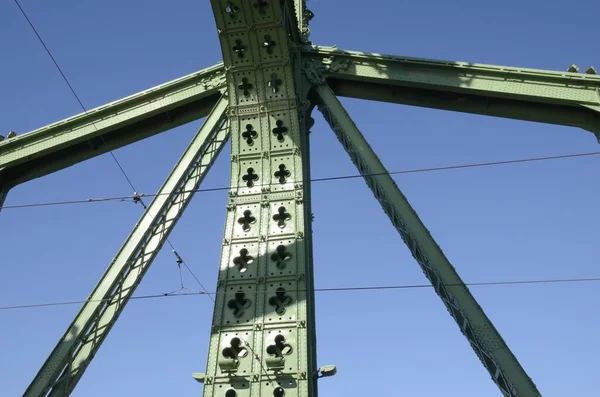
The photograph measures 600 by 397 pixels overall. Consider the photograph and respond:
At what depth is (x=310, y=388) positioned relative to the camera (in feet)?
40.8

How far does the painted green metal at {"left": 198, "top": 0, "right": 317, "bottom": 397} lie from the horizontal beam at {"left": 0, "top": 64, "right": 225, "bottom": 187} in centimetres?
107

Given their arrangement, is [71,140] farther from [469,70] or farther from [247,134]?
[469,70]

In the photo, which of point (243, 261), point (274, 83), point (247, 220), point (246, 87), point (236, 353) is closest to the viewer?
point (236, 353)

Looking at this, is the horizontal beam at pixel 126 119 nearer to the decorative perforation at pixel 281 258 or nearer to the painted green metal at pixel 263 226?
the painted green metal at pixel 263 226

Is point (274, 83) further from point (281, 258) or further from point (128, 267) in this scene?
point (128, 267)

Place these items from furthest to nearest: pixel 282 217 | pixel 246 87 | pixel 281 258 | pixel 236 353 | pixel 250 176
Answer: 1. pixel 246 87
2. pixel 250 176
3. pixel 282 217
4. pixel 281 258
5. pixel 236 353

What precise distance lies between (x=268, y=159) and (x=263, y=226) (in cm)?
171

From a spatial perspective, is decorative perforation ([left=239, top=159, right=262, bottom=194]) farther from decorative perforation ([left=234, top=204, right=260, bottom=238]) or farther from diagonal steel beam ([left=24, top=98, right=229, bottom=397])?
diagonal steel beam ([left=24, top=98, right=229, bottom=397])

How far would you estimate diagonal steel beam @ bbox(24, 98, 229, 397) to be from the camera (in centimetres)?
1312

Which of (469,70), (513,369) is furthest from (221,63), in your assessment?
(513,369)

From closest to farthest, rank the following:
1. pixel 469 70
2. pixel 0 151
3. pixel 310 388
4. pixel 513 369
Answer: pixel 513 369
pixel 310 388
pixel 469 70
pixel 0 151

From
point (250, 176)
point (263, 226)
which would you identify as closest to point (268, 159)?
point (250, 176)

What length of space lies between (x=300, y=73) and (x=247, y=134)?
2014 millimetres

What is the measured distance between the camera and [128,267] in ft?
46.7
